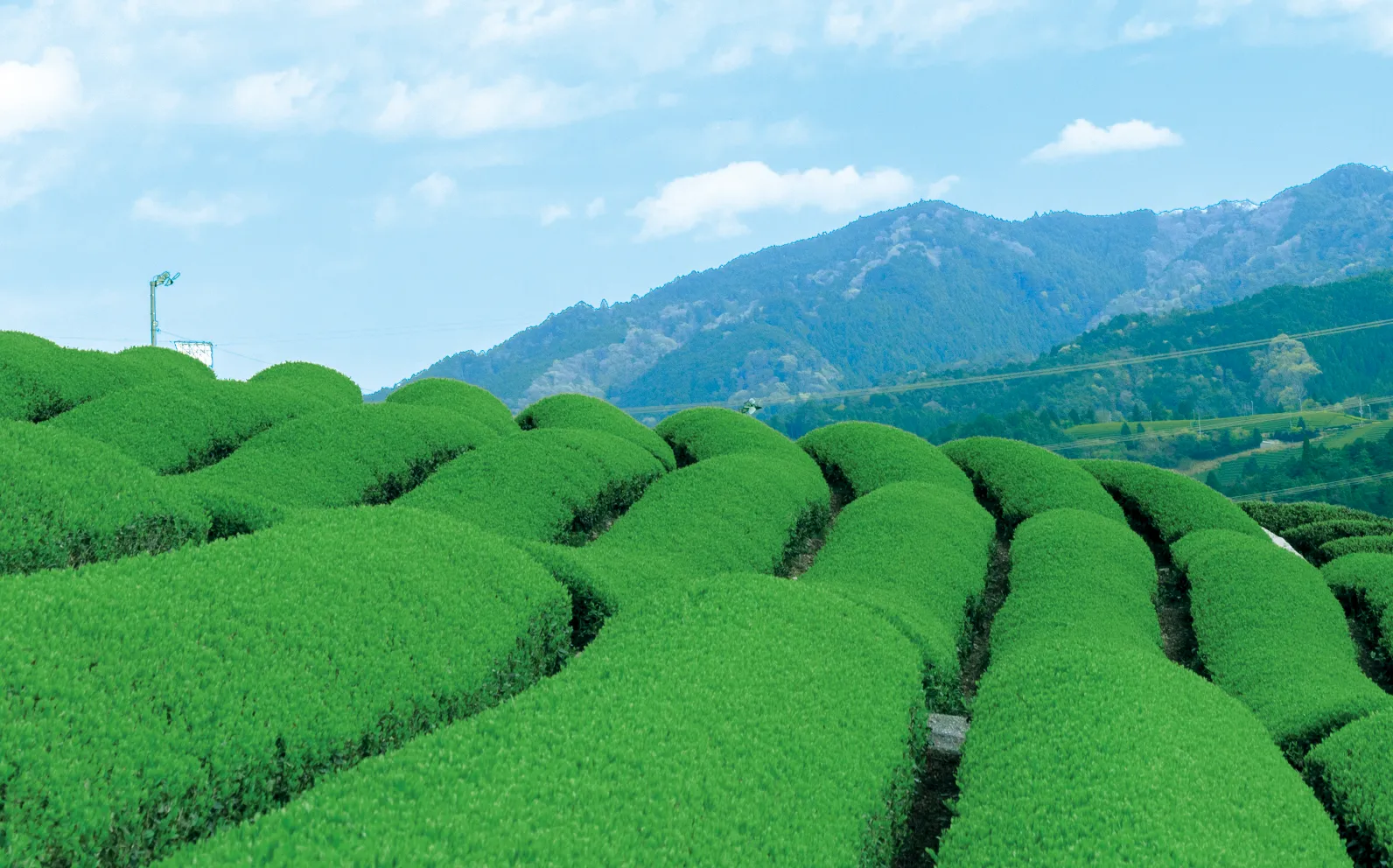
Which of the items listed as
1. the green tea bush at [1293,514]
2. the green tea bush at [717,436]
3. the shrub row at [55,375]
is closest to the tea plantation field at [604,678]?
the shrub row at [55,375]

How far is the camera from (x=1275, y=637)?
16.4m

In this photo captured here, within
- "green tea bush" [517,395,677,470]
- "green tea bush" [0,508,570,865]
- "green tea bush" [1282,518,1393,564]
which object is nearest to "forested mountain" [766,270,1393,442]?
"green tea bush" [1282,518,1393,564]

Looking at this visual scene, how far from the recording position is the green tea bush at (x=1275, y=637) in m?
13.0

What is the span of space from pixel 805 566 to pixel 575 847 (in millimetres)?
14745

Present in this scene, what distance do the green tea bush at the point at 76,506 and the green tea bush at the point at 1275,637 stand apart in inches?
554

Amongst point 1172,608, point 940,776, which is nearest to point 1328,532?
point 1172,608

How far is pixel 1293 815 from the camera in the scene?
372 inches

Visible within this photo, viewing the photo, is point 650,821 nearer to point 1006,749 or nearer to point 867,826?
point 867,826

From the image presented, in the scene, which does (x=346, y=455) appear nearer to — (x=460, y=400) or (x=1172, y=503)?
(x=460, y=400)

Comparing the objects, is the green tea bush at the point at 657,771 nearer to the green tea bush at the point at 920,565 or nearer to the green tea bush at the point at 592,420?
the green tea bush at the point at 920,565

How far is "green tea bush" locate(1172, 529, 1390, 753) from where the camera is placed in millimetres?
13008

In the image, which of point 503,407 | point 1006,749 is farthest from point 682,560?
point 503,407

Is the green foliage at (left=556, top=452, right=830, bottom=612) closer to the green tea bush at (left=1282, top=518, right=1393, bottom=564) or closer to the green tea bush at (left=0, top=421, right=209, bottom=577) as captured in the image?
the green tea bush at (left=0, top=421, right=209, bottom=577)

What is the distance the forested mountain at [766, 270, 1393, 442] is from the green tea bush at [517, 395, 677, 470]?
80.6 metres
